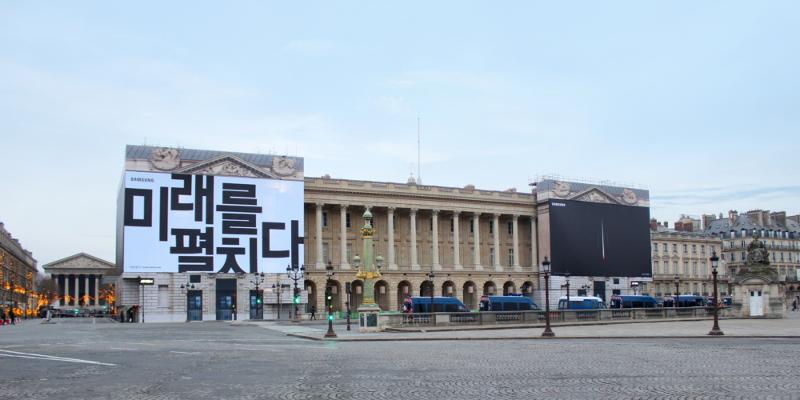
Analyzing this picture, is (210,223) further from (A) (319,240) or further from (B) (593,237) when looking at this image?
(B) (593,237)

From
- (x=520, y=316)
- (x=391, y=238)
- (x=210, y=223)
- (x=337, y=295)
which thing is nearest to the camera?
(x=520, y=316)

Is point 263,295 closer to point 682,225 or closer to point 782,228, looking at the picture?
point 682,225

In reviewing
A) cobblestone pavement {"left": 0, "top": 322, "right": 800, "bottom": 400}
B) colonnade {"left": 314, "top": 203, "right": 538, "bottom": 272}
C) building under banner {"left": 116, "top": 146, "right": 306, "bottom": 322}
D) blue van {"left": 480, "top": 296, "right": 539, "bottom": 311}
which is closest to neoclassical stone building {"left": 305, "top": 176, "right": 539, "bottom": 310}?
colonnade {"left": 314, "top": 203, "right": 538, "bottom": 272}

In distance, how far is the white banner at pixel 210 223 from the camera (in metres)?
81.4

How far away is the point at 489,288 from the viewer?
111 m

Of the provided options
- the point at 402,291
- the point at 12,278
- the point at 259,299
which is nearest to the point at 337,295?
the point at 402,291

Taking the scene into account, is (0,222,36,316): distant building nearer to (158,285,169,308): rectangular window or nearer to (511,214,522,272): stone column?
(158,285,169,308): rectangular window

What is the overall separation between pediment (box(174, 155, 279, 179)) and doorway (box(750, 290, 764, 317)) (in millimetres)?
48769

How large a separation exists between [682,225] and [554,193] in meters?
42.0

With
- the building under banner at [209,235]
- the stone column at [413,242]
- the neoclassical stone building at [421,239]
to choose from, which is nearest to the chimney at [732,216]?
the neoclassical stone building at [421,239]

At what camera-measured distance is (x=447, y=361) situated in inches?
987

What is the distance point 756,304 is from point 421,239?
1929 inches

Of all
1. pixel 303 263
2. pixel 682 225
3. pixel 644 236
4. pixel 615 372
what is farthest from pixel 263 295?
pixel 682 225

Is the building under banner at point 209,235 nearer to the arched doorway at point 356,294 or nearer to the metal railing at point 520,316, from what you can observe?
the arched doorway at point 356,294
